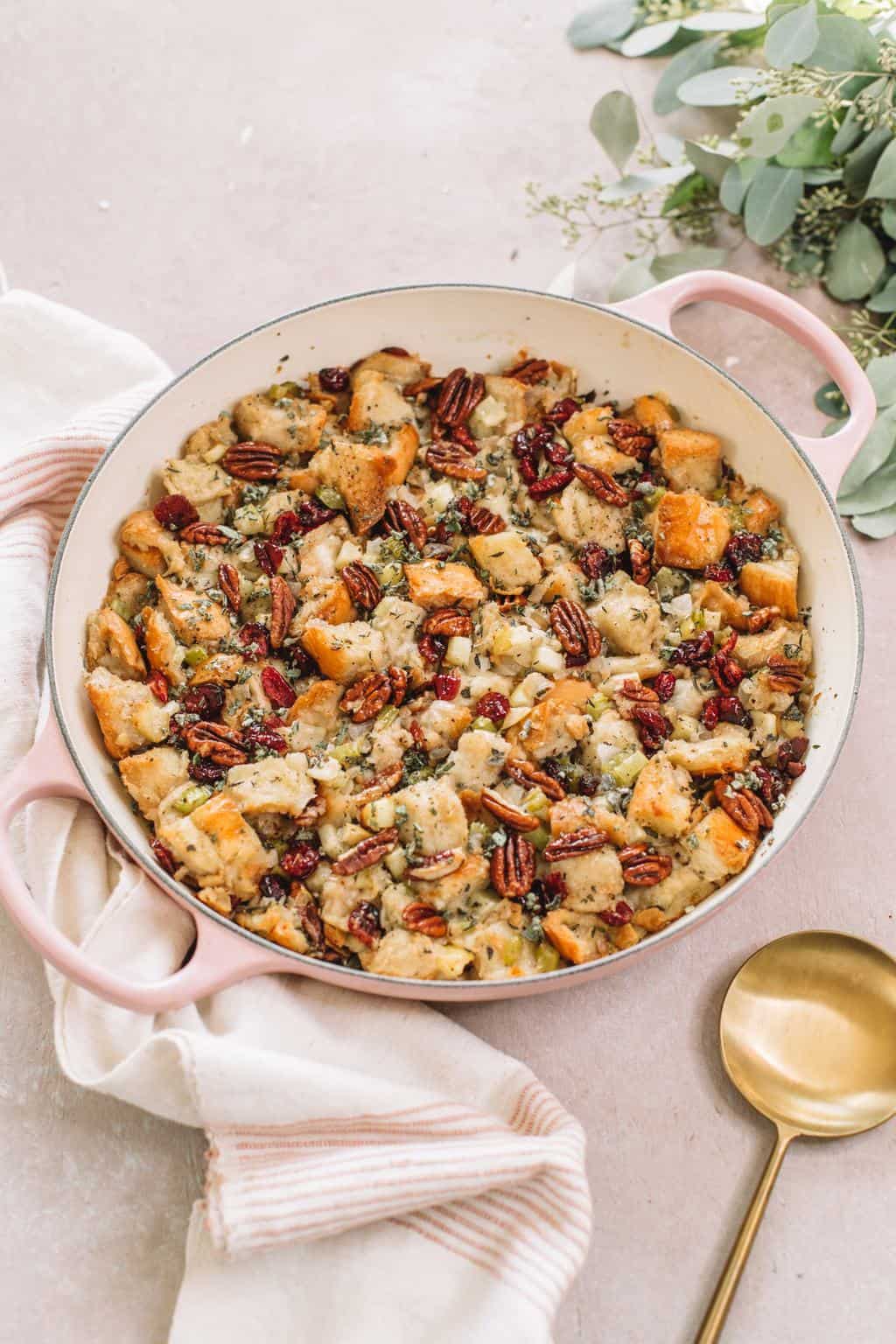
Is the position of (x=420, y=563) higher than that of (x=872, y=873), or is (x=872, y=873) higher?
(x=420, y=563)

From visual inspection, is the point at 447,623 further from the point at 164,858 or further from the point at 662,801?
the point at 164,858

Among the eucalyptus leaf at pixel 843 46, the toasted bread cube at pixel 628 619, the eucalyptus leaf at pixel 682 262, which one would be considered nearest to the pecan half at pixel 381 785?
the toasted bread cube at pixel 628 619

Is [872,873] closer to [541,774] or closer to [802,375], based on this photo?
[541,774]

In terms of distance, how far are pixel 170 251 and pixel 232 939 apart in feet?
6.21

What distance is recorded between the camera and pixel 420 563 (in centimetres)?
258

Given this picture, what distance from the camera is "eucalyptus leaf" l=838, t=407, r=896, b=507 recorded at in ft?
9.13

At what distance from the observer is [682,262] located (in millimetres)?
3076

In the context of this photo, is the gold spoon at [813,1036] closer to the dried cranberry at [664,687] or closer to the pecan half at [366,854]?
the dried cranberry at [664,687]

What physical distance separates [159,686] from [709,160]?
6.13 feet

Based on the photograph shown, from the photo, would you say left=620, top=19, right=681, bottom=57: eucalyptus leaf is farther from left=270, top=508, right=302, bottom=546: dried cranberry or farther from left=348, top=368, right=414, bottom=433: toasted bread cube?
left=270, top=508, right=302, bottom=546: dried cranberry

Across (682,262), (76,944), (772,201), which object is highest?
(772,201)

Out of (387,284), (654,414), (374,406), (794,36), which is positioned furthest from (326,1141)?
(794,36)

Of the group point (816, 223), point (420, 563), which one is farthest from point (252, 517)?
point (816, 223)

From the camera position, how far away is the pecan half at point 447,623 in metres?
2.50
